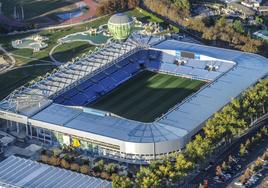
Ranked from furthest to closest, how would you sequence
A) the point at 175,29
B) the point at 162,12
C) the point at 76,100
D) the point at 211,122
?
the point at 162,12
the point at 175,29
the point at 76,100
the point at 211,122

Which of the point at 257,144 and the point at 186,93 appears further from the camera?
the point at 186,93

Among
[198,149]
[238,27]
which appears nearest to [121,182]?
[198,149]

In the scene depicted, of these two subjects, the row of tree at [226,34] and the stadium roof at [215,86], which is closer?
the stadium roof at [215,86]

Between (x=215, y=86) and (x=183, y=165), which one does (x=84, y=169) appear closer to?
(x=183, y=165)

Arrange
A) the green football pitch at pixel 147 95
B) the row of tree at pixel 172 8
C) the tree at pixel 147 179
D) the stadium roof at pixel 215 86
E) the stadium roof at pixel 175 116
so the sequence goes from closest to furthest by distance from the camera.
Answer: the tree at pixel 147 179, the stadium roof at pixel 175 116, the stadium roof at pixel 215 86, the green football pitch at pixel 147 95, the row of tree at pixel 172 8

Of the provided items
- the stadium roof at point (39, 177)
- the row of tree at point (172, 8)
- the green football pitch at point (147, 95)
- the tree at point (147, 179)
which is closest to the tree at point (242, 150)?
the tree at point (147, 179)

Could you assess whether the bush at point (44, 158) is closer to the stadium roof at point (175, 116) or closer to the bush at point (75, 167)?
the bush at point (75, 167)

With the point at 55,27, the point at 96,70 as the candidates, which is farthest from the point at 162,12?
the point at 96,70

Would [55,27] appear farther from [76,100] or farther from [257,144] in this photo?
[257,144]
